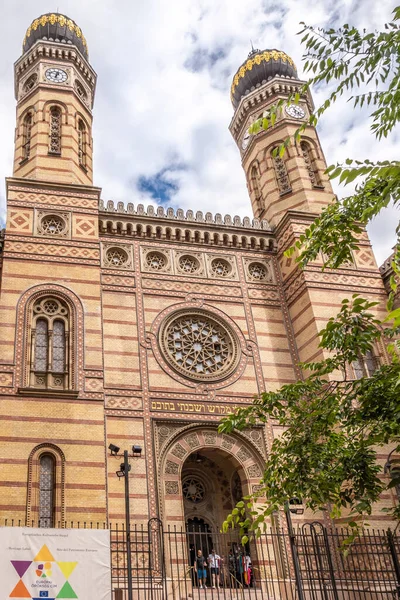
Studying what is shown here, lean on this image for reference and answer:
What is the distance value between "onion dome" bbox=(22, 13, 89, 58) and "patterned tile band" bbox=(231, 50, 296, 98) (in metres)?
5.86

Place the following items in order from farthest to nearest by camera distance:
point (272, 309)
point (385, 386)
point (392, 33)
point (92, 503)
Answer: point (272, 309) < point (92, 503) < point (385, 386) < point (392, 33)

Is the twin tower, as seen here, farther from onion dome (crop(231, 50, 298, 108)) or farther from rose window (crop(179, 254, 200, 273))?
rose window (crop(179, 254, 200, 273))

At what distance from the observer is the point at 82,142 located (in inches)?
730

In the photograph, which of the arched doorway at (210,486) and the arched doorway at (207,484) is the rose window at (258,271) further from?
the arched doorway at (210,486)

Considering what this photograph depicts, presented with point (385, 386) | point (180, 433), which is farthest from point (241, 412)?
point (180, 433)

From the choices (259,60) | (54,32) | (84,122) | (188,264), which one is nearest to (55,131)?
(84,122)

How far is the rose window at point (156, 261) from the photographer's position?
16938 millimetres

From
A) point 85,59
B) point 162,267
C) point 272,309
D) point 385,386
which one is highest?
point 85,59

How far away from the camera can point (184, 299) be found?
54.4 ft

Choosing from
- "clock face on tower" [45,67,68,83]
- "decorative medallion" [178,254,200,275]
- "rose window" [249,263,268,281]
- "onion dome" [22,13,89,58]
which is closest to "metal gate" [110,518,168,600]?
"decorative medallion" [178,254,200,275]

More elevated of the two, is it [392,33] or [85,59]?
[85,59]

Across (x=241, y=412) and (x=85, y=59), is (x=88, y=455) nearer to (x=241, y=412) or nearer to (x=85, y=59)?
(x=241, y=412)

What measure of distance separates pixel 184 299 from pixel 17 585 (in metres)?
9.57

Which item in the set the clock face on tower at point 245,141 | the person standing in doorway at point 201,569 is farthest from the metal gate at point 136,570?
the clock face on tower at point 245,141
